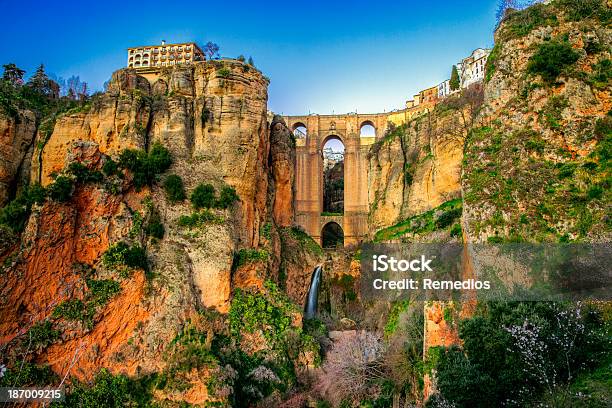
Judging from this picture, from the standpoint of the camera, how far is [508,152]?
18.8m

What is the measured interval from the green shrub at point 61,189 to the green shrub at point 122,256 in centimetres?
273

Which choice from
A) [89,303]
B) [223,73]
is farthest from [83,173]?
[223,73]

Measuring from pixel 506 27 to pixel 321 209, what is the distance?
3185 centimetres

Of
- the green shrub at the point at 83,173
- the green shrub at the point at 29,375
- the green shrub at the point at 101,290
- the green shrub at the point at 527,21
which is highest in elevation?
the green shrub at the point at 527,21

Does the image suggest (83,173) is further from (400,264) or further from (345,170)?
(345,170)

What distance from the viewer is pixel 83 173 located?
23.4 metres

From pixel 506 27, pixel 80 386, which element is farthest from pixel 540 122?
pixel 80 386

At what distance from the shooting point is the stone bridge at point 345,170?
50.3m

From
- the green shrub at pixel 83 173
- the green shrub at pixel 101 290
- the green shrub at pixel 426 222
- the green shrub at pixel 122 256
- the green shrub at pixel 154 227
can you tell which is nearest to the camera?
the green shrub at pixel 101 290

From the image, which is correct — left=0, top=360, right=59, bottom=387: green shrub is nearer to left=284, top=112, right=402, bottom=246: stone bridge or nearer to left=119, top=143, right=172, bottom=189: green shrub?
left=119, top=143, right=172, bottom=189: green shrub

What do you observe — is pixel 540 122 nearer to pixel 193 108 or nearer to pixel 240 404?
pixel 240 404

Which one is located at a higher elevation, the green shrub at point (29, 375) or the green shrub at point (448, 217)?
the green shrub at point (448, 217)

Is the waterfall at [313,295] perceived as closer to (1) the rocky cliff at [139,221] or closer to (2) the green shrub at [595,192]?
(1) the rocky cliff at [139,221]
